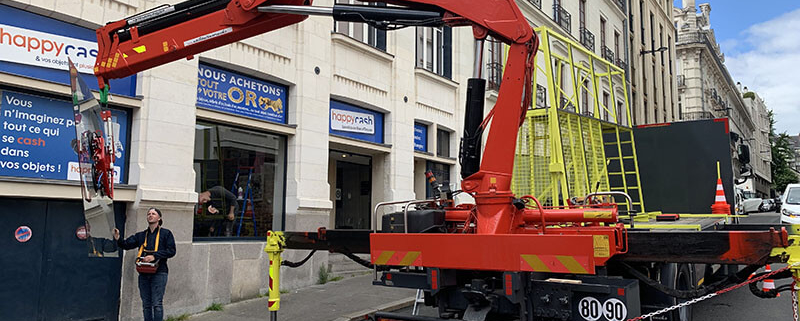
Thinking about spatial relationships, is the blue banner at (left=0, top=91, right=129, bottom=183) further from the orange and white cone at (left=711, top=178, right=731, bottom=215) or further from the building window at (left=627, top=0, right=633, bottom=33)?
the building window at (left=627, top=0, right=633, bottom=33)

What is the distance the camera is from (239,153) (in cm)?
962

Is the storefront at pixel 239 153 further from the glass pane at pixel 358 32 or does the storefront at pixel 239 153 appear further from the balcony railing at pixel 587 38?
the balcony railing at pixel 587 38

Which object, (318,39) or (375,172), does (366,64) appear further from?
(375,172)

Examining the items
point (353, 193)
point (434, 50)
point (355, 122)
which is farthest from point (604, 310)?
point (434, 50)

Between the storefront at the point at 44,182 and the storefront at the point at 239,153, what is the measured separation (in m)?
1.52

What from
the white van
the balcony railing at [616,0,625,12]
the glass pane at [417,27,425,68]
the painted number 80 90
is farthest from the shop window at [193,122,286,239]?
the balcony railing at [616,0,625,12]

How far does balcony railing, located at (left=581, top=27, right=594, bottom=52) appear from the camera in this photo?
21923mm

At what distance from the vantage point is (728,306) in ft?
28.2

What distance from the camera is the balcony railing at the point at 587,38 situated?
863 inches

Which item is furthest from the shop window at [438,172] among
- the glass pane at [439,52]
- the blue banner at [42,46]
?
the blue banner at [42,46]

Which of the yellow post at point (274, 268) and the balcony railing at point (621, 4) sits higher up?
the balcony railing at point (621, 4)

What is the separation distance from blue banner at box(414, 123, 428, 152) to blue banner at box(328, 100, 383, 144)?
1328mm

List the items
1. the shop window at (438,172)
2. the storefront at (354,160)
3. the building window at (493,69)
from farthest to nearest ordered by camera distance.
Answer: the building window at (493,69) → the shop window at (438,172) → the storefront at (354,160)

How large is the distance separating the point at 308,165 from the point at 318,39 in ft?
7.84
